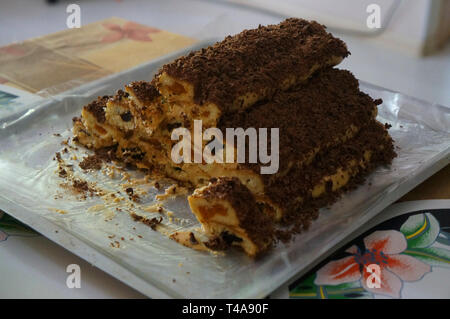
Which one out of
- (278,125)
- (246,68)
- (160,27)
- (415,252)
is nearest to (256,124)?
(278,125)

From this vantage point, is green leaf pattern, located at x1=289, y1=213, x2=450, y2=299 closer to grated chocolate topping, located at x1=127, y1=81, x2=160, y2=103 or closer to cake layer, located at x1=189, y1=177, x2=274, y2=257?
cake layer, located at x1=189, y1=177, x2=274, y2=257

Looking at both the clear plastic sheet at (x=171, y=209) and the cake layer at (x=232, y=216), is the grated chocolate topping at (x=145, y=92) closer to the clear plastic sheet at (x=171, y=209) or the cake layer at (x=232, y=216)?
the clear plastic sheet at (x=171, y=209)

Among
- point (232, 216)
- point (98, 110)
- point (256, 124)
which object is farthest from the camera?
point (98, 110)

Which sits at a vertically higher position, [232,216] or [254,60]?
[254,60]

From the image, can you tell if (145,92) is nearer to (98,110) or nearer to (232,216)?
(98,110)

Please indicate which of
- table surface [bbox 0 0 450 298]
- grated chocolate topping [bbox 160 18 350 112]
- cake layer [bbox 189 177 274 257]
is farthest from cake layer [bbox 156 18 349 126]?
table surface [bbox 0 0 450 298]

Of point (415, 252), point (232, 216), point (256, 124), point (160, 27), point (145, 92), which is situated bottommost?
point (415, 252)
